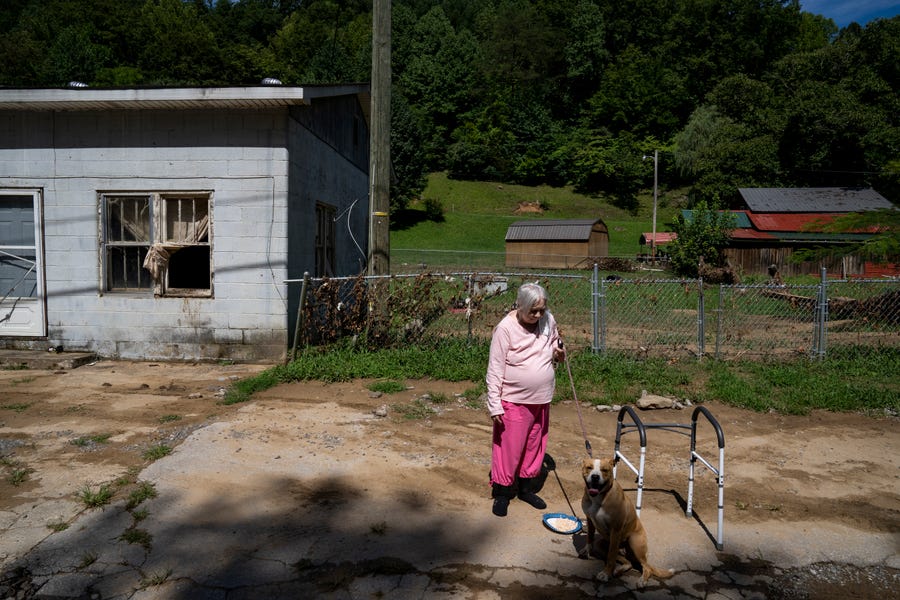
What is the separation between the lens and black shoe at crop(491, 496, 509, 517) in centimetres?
439

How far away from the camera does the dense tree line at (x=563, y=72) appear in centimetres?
4553

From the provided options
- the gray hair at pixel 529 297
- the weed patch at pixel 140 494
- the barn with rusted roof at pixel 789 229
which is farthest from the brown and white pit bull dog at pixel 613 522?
the barn with rusted roof at pixel 789 229

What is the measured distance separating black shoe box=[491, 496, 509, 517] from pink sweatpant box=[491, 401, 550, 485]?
0.12 metres

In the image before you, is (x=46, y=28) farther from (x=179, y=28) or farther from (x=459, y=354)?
(x=459, y=354)

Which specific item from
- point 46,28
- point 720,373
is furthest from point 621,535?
point 46,28

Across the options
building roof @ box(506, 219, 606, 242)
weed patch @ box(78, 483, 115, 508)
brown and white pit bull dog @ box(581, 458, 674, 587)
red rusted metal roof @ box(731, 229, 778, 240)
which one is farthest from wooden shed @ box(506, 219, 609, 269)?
brown and white pit bull dog @ box(581, 458, 674, 587)

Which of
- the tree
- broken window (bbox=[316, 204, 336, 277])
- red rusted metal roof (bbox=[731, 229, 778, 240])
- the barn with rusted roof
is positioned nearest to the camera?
broken window (bbox=[316, 204, 336, 277])

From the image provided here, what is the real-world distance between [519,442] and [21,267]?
906 centimetres

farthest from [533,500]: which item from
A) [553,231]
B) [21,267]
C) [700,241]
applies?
[553,231]

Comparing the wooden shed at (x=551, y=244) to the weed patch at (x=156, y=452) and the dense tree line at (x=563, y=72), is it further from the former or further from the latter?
the weed patch at (x=156, y=452)

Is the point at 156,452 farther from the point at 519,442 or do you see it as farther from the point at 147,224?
the point at 147,224

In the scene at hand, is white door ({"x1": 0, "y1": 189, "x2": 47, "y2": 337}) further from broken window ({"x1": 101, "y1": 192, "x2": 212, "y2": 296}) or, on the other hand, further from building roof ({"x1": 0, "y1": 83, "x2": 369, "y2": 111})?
building roof ({"x1": 0, "y1": 83, "x2": 369, "y2": 111})

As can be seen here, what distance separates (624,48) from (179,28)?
54.6 meters

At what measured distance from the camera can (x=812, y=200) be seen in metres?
35.3
